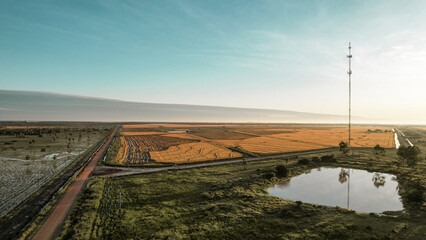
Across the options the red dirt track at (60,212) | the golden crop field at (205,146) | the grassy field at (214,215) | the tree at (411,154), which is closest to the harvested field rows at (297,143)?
the golden crop field at (205,146)

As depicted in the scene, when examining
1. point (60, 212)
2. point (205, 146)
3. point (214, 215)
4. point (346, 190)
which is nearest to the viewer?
point (214, 215)

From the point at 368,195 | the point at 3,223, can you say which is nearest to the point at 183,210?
the point at 3,223

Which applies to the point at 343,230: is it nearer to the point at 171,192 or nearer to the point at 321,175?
the point at 171,192

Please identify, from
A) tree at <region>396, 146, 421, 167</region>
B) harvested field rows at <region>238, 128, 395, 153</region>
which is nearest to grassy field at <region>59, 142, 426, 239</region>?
tree at <region>396, 146, 421, 167</region>

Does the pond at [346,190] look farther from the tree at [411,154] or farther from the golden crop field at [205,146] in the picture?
the golden crop field at [205,146]

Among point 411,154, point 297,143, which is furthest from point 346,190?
point 297,143

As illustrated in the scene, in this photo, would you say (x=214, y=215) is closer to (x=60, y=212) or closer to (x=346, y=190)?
(x=60, y=212)

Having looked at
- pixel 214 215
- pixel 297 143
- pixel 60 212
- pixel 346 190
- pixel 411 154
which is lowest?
pixel 346 190
